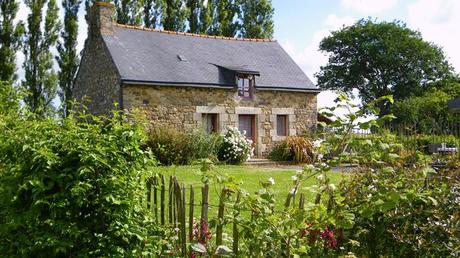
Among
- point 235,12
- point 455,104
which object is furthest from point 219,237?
point 235,12

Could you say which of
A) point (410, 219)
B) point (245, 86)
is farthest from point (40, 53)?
point (410, 219)

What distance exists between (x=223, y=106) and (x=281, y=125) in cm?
282

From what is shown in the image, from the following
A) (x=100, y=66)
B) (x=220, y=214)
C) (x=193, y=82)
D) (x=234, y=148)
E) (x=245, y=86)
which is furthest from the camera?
(x=245, y=86)

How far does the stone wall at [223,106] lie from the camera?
1825cm

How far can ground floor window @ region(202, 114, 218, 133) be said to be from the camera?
1941 centimetres

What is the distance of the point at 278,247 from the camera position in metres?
3.35

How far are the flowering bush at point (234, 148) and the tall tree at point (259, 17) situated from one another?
13763 millimetres

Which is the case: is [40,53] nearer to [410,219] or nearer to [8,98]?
[8,98]

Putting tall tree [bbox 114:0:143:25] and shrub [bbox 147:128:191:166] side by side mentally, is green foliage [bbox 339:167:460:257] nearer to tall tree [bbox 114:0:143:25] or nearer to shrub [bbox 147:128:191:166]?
shrub [bbox 147:128:191:166]

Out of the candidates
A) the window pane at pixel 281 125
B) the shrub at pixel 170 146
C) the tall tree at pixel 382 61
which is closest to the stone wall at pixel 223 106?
the window pane at pixel 281 125

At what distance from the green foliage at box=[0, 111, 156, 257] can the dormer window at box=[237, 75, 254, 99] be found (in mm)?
16476

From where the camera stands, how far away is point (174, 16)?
2772 centimetres

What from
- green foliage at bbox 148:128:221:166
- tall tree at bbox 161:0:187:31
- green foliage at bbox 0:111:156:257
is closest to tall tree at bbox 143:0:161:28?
tall tree at bbox 161:0:187:31

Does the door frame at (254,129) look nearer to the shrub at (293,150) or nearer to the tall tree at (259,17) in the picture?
the shrub at (293,150)
